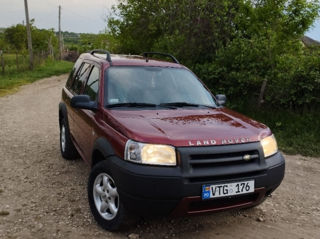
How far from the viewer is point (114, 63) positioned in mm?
4445

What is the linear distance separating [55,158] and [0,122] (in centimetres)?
398

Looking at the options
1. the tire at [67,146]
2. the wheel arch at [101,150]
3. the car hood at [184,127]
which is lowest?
the tire at [67,146]

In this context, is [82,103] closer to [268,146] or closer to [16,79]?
[268,146]

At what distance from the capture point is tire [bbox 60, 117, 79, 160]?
5762 millimetres

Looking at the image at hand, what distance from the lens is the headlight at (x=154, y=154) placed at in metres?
3.05

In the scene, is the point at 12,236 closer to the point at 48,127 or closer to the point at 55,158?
the point at 55,158

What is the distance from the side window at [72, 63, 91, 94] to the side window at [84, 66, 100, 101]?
28cm

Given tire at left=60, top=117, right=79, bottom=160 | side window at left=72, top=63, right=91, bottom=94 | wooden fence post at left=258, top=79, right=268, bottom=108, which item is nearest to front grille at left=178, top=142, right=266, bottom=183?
side window at left=72, top=63, right=91, bottom=94

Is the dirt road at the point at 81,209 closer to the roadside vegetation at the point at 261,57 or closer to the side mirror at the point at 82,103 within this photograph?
the side mirror at the point at 82,103

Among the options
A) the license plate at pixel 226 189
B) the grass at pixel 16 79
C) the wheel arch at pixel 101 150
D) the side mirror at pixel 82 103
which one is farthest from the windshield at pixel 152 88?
the grass at pixel 16 79

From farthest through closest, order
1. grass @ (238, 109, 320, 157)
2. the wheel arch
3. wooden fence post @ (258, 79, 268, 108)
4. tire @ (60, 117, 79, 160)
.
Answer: wooden fence post @ (258, 79, 268, 108) → grass @ (238, 109, 320, 157) → tire @ (60, 117, 79, 160) → the wheel arch

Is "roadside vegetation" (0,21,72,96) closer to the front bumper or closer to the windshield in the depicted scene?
the windshield

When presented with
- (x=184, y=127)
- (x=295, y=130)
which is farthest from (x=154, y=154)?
(x=295, y=130)

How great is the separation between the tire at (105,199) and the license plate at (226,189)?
2.73ft
